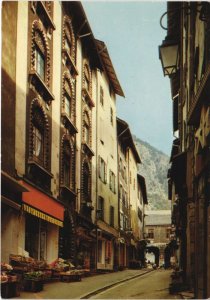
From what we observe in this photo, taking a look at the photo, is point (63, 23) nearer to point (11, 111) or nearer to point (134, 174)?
point (11, 111)

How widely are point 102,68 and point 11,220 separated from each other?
1430 cm

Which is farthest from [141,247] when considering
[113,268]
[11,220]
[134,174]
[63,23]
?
[11,220]

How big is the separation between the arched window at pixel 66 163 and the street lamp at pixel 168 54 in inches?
390

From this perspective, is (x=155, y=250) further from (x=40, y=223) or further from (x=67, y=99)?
(x=40, y=223)

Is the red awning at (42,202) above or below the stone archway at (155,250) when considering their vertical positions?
above

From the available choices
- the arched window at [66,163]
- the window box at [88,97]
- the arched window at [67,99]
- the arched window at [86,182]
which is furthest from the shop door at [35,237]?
the window box at [88,97]

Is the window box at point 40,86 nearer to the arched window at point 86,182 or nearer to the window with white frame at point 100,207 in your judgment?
the arched window at point 86,182

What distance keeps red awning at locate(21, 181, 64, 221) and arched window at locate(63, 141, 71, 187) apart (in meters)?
2.24

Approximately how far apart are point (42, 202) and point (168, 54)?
7.00 metres

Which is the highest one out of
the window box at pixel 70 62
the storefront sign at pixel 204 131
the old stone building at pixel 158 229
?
the window box at pixel 70 62

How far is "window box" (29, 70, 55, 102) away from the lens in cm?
1543

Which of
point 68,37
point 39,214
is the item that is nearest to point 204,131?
point 39,214

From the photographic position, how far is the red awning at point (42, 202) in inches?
560

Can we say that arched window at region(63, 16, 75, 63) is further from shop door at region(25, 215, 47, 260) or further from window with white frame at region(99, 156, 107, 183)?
window with white frame at region(99, 156, 107, 183)
